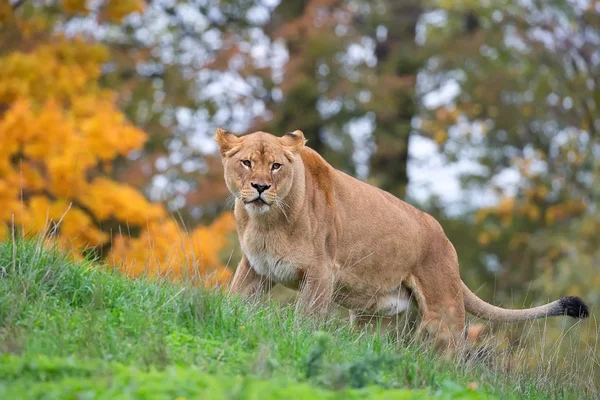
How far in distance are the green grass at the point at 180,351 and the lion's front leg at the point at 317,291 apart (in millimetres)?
357

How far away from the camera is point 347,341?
20.4 ft

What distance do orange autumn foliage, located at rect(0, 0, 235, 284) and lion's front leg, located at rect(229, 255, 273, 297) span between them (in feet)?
16.4

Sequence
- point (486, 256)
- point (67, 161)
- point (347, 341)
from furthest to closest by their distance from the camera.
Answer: point (486, 256), point (67, 161), point (347, 341)

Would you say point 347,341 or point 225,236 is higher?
point 347,341

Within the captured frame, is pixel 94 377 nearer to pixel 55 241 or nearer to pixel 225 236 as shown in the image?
pixel 55 241

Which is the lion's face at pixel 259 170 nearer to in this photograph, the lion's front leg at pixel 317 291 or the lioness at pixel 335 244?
the lioness at pixel 335 244

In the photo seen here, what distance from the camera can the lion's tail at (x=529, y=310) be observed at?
7648mm

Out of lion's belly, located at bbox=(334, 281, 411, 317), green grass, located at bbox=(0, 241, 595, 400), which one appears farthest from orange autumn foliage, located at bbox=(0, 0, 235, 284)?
green grass, located at bbox=(0, 241, 595, 400)

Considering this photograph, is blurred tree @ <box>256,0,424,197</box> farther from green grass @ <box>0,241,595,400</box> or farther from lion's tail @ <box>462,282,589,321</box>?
green grass @ <box>0,241,595,400</box>

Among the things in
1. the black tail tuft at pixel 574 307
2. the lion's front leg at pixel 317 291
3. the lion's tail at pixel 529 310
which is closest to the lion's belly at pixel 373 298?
the lion's front leg at pixel 317 291

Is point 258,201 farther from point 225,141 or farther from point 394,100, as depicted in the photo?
point 394,100

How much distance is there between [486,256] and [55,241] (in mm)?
19118

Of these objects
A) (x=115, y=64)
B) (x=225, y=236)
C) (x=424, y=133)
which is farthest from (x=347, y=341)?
(x=424, y=133)

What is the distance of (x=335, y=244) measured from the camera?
7773 mm
